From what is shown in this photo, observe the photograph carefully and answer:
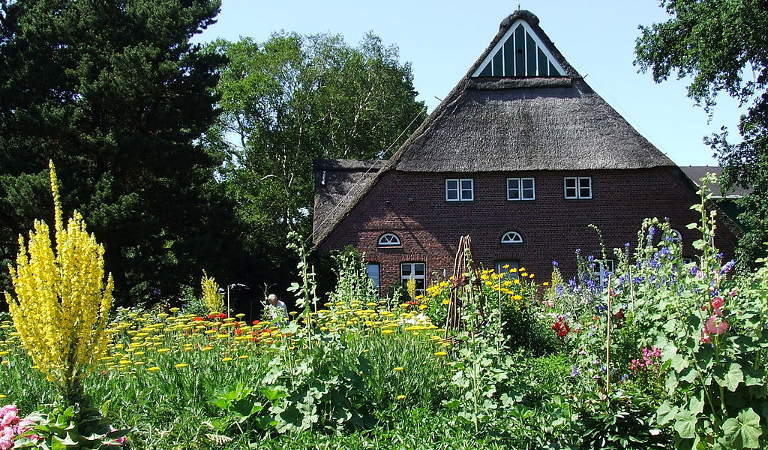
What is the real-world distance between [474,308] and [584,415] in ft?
4.21

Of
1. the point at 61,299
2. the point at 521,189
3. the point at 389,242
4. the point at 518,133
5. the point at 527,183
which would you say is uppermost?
the point at 518,133

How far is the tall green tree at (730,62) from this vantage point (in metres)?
19.5

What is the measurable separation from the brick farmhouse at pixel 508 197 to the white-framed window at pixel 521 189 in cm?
3

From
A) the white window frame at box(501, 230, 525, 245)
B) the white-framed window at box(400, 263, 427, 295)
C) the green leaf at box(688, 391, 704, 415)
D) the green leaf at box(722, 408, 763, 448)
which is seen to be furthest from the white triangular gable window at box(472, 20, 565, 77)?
the green leaf at box(722, 408, 763, 448)

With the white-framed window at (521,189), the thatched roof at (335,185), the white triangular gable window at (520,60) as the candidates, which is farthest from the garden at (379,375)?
the white triangular gable window at (520,60)

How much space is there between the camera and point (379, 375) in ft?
21.7

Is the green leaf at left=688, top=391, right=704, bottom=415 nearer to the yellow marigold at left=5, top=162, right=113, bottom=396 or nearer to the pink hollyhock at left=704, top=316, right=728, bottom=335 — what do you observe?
the pink hollyhock at left=704, top=316, right=728, bottom=335

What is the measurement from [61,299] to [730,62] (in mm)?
20268

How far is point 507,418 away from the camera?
5.55 metres

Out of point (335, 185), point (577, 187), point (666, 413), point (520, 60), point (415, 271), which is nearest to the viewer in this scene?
point (666, 413)

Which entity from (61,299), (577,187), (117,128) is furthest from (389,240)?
(61,299)

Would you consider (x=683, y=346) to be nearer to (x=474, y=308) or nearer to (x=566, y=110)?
(x=474, y=308)

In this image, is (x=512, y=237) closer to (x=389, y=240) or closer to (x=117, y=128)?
(x=389, y=240)

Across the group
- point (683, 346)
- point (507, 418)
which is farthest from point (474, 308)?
point (683, 346)
